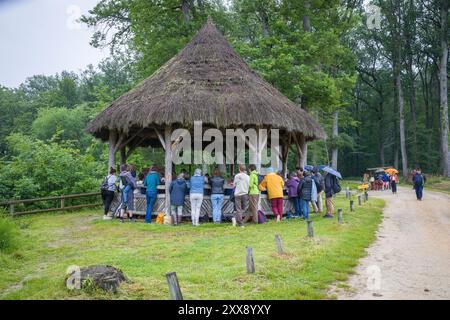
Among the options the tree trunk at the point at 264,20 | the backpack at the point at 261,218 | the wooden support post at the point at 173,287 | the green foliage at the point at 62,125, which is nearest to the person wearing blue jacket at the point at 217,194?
the backpack at the point at 261,218

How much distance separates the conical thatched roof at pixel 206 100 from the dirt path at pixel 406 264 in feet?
16.4

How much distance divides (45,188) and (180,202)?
9.82m

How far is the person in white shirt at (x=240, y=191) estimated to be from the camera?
13680mm

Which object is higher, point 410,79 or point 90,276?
point 410,79

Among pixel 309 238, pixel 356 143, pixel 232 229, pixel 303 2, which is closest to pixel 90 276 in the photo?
pixel 309 238

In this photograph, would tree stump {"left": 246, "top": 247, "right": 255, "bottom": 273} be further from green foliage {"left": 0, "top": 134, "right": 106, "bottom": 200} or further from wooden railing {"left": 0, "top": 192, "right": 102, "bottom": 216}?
green foliage {"left": 0, "top": 134, "right": 106, "bottom": 200}

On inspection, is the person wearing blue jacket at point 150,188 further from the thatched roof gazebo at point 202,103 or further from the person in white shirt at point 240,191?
the person in white shirt at point 240,191

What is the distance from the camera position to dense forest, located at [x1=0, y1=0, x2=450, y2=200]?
2184 cm

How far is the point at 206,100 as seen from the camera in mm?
14508

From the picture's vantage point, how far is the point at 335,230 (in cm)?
1193

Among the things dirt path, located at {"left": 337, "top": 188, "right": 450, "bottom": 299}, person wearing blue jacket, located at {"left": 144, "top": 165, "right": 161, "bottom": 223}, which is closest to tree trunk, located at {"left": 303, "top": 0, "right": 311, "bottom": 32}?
dirt path, located at {"left": 337, "top": 188, "right": 450, "bottom": 299}

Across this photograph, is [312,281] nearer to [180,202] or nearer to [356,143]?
[180,202]

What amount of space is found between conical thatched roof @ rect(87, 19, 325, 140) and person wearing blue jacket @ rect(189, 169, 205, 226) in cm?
175
